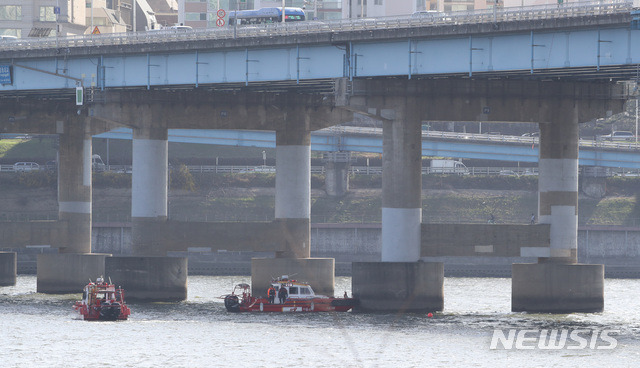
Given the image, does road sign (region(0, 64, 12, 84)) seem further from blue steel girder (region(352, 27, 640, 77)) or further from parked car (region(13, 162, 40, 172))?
parked car (region(13, 162, 40, 172))

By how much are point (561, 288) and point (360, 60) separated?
19327mm

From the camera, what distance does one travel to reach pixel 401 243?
7862 cm

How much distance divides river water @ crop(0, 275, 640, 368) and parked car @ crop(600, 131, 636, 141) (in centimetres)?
6674

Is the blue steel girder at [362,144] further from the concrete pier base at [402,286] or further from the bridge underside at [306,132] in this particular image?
the concrete pier base at [402,286]

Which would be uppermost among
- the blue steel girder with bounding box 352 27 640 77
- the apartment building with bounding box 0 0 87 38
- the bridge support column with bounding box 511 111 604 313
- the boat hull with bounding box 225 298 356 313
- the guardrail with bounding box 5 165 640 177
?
the apartment building with bounding box 0 0 87 38

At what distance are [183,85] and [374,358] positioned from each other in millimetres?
32015

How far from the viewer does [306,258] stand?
92812mm

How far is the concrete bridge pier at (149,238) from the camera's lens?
8850 cm

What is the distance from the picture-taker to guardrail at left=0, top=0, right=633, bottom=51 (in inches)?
2761

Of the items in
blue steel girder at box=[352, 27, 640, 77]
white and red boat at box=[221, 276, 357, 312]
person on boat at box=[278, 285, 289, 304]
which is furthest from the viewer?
person on boat at box=[278, 285, 289, 304]

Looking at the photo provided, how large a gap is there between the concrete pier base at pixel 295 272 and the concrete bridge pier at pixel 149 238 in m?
5.58

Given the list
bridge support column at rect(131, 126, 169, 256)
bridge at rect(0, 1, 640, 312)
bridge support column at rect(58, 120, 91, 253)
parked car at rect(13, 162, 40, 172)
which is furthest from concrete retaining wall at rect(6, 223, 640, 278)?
bridge support column at rect(131, 126, 169, 256)

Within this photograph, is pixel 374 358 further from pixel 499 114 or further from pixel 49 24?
pixel 49 24

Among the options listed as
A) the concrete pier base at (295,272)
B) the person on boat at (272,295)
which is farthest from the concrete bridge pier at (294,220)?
the person on boat at (272,295)
